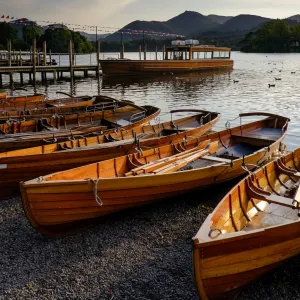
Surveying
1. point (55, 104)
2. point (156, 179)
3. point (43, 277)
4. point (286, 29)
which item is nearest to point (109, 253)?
point (43, 277)

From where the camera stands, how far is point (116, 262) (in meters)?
6.81

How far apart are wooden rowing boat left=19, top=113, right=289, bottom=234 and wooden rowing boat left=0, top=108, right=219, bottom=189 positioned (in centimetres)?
10

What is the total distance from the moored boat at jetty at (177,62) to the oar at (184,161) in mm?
38567

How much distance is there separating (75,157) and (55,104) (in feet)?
32.0

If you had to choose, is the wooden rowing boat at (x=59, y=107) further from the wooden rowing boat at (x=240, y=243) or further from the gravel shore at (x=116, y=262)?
the wooden rowing boat at (x=240, y=243)

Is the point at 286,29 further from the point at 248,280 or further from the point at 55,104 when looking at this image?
the point at 248,280

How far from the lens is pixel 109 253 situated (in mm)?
7117

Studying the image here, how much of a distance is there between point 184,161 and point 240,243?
15.1 feet

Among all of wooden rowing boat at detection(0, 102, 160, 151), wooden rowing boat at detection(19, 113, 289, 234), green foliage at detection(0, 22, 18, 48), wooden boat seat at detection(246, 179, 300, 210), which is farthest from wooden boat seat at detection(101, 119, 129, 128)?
green foliage at detection(0, 22, 18, 48)

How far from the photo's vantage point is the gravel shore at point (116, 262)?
5996 millimetres

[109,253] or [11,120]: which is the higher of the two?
[11,120]

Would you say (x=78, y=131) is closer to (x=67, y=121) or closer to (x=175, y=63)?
(x=67, y=121)

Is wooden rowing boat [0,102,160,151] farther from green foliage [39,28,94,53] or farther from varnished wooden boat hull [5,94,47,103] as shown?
green foliage [39,28,94,53]

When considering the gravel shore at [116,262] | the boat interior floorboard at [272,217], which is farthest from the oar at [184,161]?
the boat interior floorboard at [272,217]
